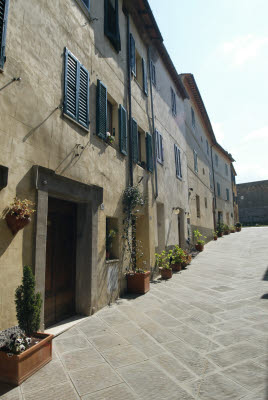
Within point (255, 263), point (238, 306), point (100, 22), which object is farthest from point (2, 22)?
point (255, 263)

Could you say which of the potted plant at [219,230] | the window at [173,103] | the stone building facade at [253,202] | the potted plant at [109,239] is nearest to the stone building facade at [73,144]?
the potted plant at [109,239]

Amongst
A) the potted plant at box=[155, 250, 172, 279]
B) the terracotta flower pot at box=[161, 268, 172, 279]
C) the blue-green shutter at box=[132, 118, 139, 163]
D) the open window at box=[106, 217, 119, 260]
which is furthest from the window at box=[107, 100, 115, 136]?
the terracotta flower pot at box=[161, 268, 172, 279]

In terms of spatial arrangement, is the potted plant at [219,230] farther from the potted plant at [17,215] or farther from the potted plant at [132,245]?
the potted plant at [17,215]

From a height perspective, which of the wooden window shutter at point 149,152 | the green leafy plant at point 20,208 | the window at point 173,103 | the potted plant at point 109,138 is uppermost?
the window at point 173,103

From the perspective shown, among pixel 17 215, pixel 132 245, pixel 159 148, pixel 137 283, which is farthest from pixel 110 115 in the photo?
pixel 17 215

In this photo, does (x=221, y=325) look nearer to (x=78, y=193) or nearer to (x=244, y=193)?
(x=78, y=193)

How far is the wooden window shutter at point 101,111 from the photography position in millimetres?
6160

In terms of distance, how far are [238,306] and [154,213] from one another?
14.5ft

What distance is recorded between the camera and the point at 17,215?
3.49m

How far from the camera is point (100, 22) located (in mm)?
6820

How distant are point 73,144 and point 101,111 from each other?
1614 mm

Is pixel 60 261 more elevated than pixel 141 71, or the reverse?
pixel 141 71

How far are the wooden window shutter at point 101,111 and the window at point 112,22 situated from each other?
1.82 metres

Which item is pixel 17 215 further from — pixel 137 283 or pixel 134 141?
pixel 134 141
